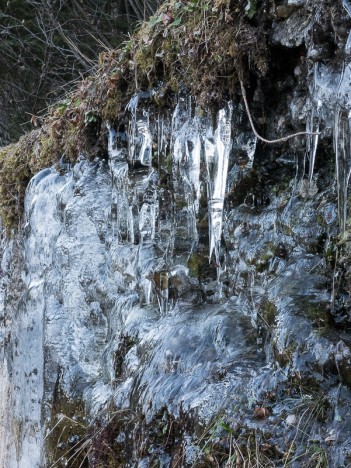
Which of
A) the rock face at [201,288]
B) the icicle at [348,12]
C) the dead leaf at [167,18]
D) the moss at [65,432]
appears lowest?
the moss at [65,432]

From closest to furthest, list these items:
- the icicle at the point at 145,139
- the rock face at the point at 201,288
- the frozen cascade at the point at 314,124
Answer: the rock face at the point at 201,288 < the frozen cascade at the point at 314,124 < the icicle at the point at 145,139

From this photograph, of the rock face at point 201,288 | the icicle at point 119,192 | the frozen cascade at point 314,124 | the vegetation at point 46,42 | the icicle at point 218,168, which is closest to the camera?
the rock face at point 201,288

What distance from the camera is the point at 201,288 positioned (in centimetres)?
→ 361

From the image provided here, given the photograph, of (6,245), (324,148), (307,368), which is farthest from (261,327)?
(6,245)

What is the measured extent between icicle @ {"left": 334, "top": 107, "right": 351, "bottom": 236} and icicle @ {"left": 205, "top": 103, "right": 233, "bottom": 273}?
888 millimetres

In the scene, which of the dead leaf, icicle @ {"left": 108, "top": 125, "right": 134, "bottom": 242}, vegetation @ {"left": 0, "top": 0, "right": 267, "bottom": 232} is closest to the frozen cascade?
vegetation @ {"left": 0, "top": 0, "right": 267, "bottom": 232}

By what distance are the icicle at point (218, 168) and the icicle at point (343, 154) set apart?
89 centimetres

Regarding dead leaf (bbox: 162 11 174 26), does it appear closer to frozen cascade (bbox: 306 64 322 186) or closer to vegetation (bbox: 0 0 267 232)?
vegetation (bbox: 0 0 267 232)

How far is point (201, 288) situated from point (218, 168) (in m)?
0.71

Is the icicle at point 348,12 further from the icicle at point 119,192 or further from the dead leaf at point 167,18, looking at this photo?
the icicle at point 119,192

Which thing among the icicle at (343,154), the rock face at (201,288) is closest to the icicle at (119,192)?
the rock face at (201,288)

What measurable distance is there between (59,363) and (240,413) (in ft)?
7.40

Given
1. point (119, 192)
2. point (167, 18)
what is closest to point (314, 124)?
point (167, 18)

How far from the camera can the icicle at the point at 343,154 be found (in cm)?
253
